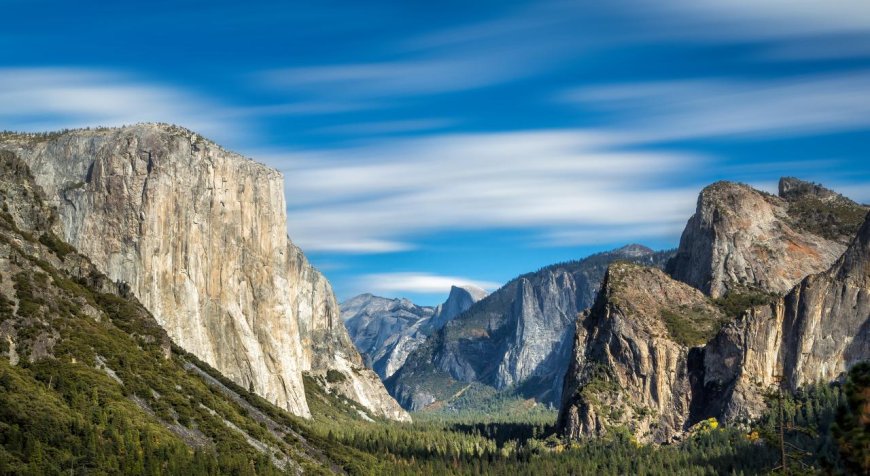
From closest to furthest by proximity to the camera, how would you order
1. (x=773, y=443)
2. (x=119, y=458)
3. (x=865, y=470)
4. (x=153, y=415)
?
(x=865, y=470)
(x=773, y=443)
(x=119, y=458)
(x=153, y=415)

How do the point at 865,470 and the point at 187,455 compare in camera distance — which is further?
the point at 187,455

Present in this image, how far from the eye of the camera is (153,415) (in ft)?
631

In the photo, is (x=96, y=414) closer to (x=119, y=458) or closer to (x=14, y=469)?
(x=119, y=458)

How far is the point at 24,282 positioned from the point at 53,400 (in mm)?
33451

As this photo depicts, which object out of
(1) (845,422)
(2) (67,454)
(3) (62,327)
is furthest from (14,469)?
(1) (845,422)

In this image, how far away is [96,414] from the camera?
567 ft

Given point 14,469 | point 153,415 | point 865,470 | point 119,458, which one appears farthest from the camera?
point 153,415

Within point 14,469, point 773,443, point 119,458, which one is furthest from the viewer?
point 119,458

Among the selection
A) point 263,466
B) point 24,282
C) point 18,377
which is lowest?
point 263,466

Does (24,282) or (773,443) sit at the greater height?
(24,282)

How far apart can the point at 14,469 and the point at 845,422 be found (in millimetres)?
103247

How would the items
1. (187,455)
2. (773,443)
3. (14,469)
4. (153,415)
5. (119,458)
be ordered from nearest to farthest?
(773,443) → (14,469) → (119,458) → (187,455) → (153,415)

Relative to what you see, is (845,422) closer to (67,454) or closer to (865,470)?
(865,470)

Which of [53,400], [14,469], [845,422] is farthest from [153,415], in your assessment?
[845,422]
